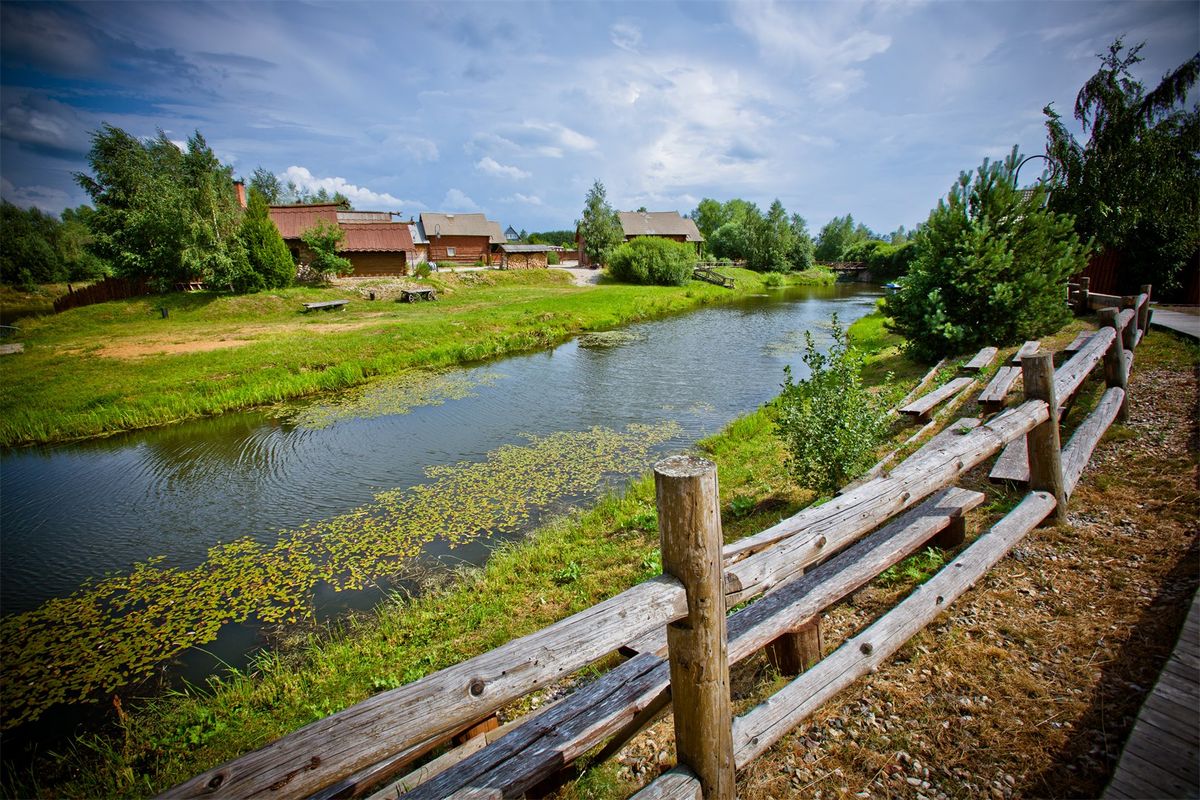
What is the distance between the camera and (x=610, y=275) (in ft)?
169

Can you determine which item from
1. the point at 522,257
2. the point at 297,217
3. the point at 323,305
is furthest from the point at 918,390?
the point at 522,257

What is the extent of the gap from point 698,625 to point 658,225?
75.1 meters

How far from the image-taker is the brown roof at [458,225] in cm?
5922

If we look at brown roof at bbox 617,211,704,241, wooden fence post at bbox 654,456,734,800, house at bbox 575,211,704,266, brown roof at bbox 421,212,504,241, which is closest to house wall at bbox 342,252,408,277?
brown roof at bbox 421,212,504,241

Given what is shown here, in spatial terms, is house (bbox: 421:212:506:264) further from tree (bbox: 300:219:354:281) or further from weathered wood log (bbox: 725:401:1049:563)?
weathered wood log (bbox: 725:401:1049:563)

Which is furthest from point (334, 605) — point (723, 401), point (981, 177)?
point (981, 177)

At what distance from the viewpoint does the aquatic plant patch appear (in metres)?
5.77

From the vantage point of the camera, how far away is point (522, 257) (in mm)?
56844

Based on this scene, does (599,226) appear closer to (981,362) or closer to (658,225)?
(658,225)

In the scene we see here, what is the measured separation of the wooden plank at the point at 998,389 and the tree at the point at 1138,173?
15288 mm

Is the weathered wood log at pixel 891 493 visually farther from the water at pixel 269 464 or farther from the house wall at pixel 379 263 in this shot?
the house wall at pixel 379 263

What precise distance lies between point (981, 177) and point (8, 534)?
68.8ft

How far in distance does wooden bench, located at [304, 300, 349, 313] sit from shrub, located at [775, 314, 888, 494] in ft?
Answer: 96.6

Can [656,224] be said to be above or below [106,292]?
above
